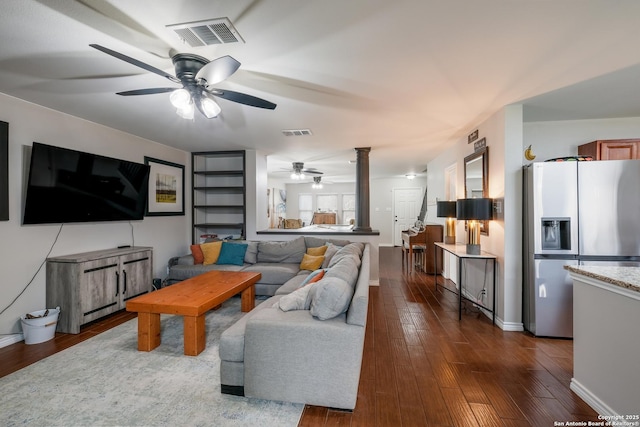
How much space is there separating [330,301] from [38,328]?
3.05 m

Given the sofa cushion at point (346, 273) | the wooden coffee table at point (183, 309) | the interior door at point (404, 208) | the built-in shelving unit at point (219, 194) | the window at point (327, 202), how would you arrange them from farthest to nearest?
1. the window at point (327, 202)
2. the interior door at point (404, 208)
3. the built-in shelving unit at point (219, 194)
4. the wooden coffee table at point (183, 309)
5. the sofa cushion at point (346, 273)

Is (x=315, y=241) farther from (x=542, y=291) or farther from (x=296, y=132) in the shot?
(x=542, y=291)

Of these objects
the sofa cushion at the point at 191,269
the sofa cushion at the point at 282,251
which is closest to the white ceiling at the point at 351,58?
the sofa cushion at the point at 282,251

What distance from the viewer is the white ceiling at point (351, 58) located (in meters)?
1.62

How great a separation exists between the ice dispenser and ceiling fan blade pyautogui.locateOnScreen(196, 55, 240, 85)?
3.19 metres

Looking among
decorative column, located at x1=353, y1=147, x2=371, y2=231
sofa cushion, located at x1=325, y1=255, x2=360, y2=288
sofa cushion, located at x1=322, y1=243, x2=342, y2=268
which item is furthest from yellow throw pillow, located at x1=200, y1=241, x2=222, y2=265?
sofa cushion, located at x1=325, y1=255, x2=360, y2=288

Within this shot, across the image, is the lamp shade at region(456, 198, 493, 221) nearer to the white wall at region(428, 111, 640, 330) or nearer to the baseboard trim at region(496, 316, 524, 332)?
the white wall at region(428, 111, 640, 330)

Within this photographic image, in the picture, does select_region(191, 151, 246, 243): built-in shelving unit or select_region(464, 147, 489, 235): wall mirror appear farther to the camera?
select_region(191, 151, 246, 243): built-in shelving unit

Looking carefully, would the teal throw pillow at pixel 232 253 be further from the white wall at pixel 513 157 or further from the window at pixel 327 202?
the window at pixel 327 202

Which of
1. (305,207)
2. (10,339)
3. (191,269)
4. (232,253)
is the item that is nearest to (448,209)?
(232,253)

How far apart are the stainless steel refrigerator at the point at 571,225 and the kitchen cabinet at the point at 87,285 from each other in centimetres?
476

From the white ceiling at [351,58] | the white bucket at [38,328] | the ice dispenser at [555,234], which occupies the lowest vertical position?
the white bucket at [38,328]

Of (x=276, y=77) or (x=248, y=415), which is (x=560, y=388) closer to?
(x=248, y=415)

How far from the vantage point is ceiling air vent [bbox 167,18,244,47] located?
5.58 feet
